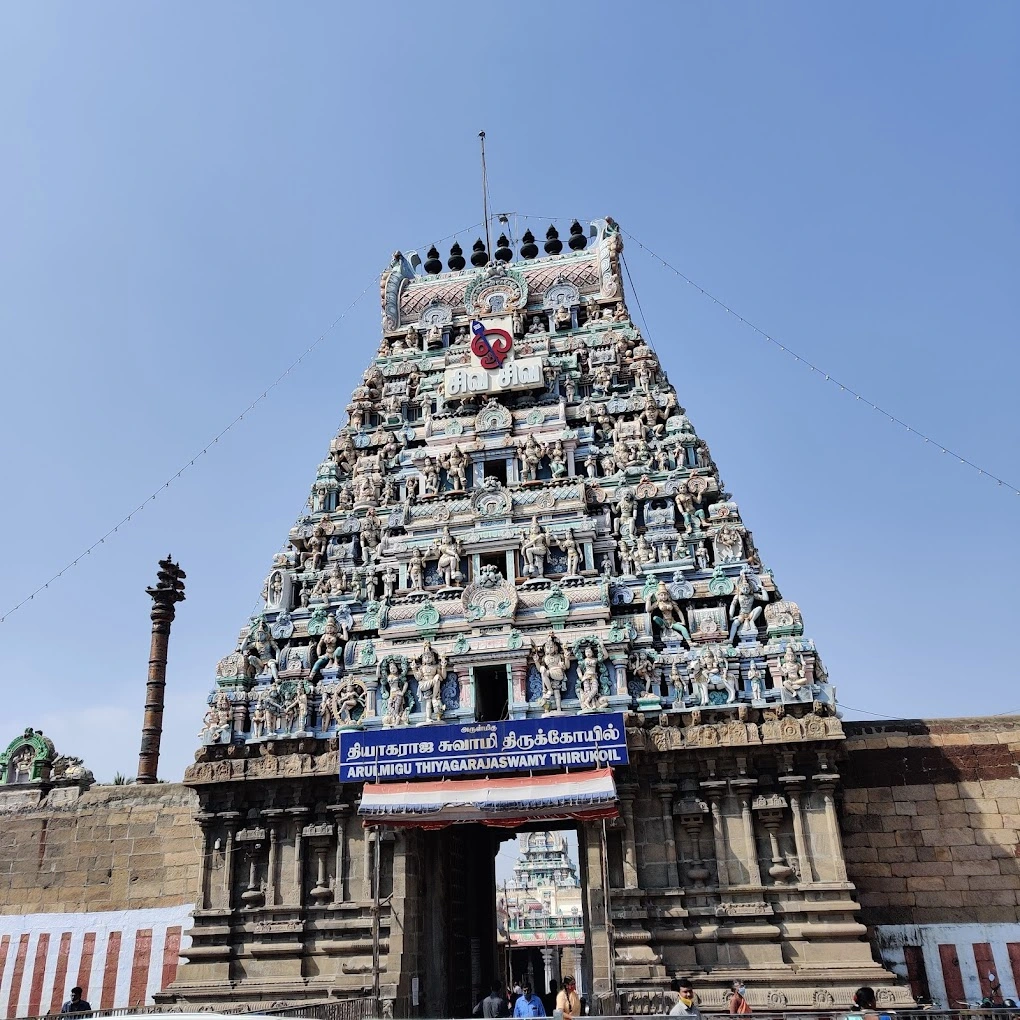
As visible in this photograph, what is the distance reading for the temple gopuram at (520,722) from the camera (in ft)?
57.8

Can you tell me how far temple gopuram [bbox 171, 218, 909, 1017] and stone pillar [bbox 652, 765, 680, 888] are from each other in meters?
0.04

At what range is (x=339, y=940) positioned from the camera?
19.0m

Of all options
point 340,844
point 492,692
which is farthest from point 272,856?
point 492,692

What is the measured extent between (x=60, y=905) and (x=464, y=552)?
13.2 meters

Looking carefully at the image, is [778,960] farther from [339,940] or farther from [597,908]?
[339,940]

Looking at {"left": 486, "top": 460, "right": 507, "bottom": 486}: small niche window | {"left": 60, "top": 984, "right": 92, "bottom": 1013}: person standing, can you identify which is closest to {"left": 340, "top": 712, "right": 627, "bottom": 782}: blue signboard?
{"left": 486, "top": 460, "right": 507, "bottom": 486}: small niche window

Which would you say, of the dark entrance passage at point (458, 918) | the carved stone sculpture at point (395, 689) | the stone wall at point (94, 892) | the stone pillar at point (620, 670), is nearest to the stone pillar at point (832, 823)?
the stone pillar at point (620, 670)

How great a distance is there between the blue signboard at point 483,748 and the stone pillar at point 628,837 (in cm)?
121

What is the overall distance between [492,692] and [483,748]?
368cm

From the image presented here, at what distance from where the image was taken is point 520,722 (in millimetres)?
18500

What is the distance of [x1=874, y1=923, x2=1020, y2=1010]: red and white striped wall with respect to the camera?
1786 cm

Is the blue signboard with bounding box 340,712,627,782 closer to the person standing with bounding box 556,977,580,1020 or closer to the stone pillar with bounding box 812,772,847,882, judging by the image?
the stone pillar with bounding box 812,772,847,882

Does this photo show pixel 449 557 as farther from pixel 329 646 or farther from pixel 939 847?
pixel 939 847

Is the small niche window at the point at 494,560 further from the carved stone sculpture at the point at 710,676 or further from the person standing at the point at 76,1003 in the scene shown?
the person standing at the point at 76,1003
